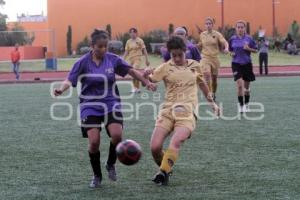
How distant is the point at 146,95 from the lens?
2020 cm

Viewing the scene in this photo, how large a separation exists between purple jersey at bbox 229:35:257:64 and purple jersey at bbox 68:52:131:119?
287 inches

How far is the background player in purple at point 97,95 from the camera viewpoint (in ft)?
23.3

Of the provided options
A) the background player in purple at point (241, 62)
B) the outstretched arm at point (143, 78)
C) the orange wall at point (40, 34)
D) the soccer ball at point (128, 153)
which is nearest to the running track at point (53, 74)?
the orange wall at point (40, 34)

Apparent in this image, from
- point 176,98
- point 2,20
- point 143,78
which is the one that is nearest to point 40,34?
point 2,20

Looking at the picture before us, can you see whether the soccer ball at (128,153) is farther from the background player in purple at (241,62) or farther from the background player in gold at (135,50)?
the background player in gold at (135,50)

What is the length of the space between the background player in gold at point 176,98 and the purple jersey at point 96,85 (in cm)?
54

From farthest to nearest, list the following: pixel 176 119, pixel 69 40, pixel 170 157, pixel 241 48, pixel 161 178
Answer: pixel 69 40, pixel 241 48, pixel 176 119, pixel 170 157, pixel 161 178

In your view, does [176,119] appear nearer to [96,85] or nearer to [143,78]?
[143,78]

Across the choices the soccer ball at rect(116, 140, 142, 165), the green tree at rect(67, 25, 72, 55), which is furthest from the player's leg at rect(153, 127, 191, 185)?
the green tree at rect(67, 25, 72, 55)

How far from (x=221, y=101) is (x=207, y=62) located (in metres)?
1.83

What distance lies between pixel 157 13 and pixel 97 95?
49.5 meters

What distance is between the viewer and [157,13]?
56.1 metres

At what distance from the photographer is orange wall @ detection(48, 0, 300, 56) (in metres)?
55.8

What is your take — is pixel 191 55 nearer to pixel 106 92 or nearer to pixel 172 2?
pixel 106 92
